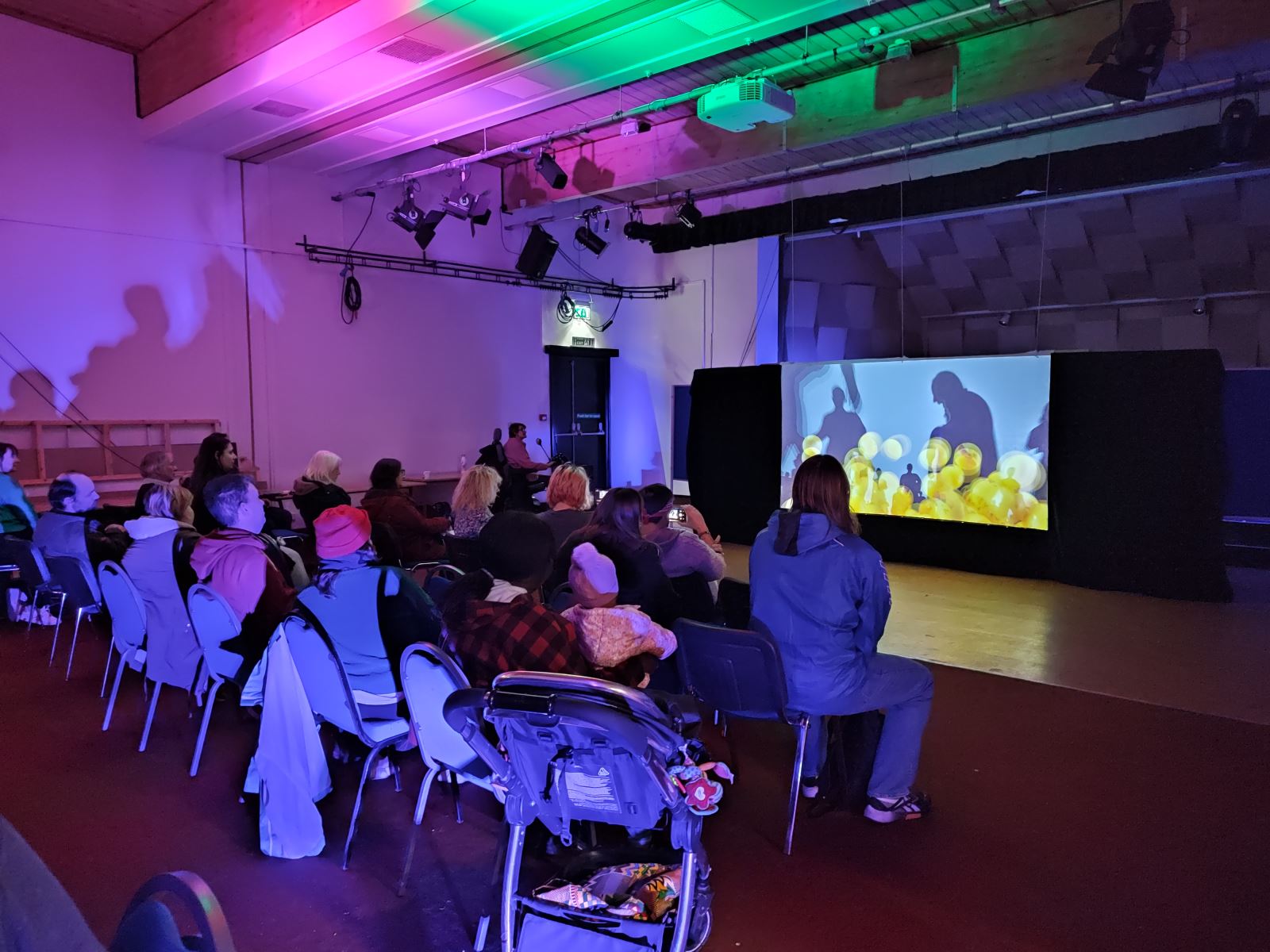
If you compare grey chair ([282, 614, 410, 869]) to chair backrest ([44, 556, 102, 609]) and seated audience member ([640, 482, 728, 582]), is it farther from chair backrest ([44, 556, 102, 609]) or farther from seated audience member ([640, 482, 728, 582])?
chair backrest ([44, 556, 102, 609])

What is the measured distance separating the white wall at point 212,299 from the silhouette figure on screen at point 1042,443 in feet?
21.4

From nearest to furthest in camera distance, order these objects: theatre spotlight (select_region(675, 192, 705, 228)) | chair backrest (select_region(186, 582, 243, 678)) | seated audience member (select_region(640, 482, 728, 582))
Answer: chair backrest (select_region(186, 582, 243, 678)) < seated audience member (select_region(640, 482, 728, 582)) < theatre spotlight (select_region(675, 192, 705, 228))

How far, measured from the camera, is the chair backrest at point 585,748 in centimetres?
164

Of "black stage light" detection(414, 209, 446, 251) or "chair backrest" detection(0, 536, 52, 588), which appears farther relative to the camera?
"black stage light" detection(414, 209, 446, 251)

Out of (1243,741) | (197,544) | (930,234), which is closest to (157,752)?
Result: (197,544)

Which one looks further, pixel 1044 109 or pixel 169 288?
pixel 169 288

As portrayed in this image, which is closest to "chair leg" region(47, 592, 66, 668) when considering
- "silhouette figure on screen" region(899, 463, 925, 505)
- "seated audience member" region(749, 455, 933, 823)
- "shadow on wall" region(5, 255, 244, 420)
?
"shadow on wall" region(5, 255, 244, 420)

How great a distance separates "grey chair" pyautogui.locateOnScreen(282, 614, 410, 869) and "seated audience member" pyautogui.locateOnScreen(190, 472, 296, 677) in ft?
2.01

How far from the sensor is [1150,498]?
6.54 m

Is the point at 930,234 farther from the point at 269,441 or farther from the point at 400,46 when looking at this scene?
the point at 269,441

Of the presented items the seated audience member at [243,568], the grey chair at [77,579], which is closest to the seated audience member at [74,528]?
the grey chair at [77,579]

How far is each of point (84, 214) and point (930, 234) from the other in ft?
30.5

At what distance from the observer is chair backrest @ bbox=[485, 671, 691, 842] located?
1641 millimetres

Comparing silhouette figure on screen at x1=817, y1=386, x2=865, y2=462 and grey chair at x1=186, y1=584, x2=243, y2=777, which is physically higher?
silhouette figure on screen at x1=817, y1=386, x2=865, y2=462
